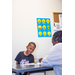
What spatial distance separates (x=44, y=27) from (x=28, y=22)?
1.48 feet

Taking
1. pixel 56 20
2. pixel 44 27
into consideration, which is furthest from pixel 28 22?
pixel 56 20

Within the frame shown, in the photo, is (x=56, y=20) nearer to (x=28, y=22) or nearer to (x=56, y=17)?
(x=56, y=17)

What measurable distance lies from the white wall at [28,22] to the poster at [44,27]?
0.26 ft

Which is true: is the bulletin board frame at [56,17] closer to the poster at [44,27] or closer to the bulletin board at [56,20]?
the bulletin board at [56,20]

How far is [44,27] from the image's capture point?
141 inches

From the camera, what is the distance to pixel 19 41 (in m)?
3.27

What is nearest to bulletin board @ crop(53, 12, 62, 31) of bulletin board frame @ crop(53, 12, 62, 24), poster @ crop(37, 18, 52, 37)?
bulletin board frame @ crop(53, 12, 62, 24)

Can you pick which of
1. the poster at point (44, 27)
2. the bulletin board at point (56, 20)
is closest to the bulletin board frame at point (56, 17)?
the bulletin board at point (56, 20)

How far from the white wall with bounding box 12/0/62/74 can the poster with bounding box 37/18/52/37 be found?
0.08 meters

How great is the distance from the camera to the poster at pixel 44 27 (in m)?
3.50
